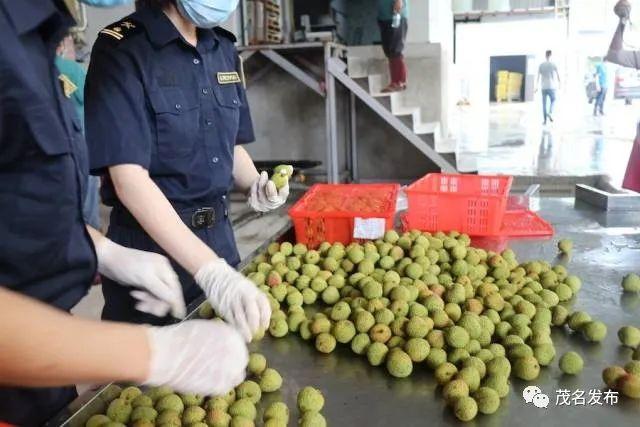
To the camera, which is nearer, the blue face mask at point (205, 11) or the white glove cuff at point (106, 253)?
the white glove cuff at point (106, 253)

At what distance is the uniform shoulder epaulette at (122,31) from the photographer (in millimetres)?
1768

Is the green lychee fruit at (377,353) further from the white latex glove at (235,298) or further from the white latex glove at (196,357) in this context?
the white latex glove at (196,357)

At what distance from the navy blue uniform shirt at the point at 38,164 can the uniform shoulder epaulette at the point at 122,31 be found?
0.62m

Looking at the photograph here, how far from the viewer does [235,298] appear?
1358 mm

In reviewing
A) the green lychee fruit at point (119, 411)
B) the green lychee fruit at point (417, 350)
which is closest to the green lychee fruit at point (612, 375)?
the green lychee fruit at point (417, 350)

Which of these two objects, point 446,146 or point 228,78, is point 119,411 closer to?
point 228,78

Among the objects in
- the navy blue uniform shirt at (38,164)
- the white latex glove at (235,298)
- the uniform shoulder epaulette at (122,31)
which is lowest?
the white latex glove at (235,298)

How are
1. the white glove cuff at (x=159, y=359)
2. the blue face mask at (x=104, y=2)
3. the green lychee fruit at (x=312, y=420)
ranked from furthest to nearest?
1. the blue face mask at (x=104, y=2)
2. the green lychee fruit at (x=312, y=420)
3. the white glove cuff at (x=159, y=359)

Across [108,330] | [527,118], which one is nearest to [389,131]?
[108,330]

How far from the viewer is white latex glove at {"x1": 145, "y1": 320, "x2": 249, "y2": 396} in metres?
0.92

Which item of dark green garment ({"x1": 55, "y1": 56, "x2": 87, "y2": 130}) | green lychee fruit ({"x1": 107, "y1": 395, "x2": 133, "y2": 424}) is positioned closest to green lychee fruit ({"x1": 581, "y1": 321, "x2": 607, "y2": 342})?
green lychee fruit ({"x1": 107, "y1": 395, "x2": 133, "y2": 424})

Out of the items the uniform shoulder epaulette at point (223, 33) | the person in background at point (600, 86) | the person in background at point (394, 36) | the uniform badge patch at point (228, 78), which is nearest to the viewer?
the uniform badge patch at point (228, 78)

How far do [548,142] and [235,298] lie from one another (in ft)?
33.6

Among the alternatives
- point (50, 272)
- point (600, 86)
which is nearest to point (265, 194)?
point (50, 272)
